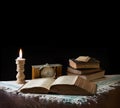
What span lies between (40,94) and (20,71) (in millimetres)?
185

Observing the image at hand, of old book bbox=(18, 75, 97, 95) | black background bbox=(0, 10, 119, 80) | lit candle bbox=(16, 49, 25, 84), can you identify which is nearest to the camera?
old book bbox=(18, 75, 97, 95)

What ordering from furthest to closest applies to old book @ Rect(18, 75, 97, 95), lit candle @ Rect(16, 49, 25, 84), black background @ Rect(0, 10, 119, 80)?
black background @ Rect(0, 10, 119, 80) < lit candle @ Rect(16, 49, 25, 84) < old book @ Rect(18, 75, 97, 95)

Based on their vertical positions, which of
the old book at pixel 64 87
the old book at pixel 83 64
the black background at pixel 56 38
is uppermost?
the black background at pixel 56 38

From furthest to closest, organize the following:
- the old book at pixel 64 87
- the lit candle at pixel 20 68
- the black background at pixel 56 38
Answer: the black background at pixel 56 38 < the lit candle at pixel 20 68 < the old book at pixel 64 87

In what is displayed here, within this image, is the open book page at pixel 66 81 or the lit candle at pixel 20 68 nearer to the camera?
the open book page at pixel 66 81

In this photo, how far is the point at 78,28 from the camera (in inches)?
67.9

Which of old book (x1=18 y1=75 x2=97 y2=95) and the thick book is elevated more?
the thick book

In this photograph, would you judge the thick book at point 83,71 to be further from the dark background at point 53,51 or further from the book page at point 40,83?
the dark background at point 53,51

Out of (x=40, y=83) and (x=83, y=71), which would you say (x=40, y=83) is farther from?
(x=83, y=71)

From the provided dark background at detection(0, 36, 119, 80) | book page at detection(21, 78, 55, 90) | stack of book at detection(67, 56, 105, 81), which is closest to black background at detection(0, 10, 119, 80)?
dark background at detection(0, 36, 119, 80)

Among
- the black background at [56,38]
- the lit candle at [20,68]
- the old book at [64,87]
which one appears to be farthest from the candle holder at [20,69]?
the black background at [56,38]

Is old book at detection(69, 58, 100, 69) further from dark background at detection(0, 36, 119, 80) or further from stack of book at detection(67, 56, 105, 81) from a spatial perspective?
dark background at detection(0, 36, 119, 80)

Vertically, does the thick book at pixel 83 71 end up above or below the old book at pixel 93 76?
above

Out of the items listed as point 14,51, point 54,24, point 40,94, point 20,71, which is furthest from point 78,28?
point 40,94
